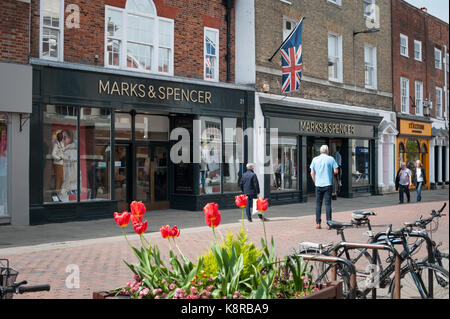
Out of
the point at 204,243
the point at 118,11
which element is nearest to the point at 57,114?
the point at 118,11

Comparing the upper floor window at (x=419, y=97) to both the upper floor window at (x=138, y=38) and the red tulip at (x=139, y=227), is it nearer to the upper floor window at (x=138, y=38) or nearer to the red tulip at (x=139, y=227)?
the upper floor window at (x=138, y=38)

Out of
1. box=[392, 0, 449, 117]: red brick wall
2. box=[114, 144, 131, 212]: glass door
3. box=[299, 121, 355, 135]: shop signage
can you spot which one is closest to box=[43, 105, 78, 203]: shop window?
box=[114, 144, 131, 212]: glass door

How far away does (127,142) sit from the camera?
14906 mm

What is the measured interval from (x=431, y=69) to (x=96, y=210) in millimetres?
23853

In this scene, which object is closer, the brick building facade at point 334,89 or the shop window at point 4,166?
the shop window at point 4,166

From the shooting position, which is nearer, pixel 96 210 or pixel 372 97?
pixel 96 210

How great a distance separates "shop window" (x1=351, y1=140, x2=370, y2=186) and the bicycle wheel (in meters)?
18.9

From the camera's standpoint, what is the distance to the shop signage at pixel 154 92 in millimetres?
13586

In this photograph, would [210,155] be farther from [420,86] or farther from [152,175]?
[420,86]

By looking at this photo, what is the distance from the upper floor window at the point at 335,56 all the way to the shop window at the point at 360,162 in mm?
3320

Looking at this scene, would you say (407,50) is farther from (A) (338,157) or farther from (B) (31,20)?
(B) (31,20)

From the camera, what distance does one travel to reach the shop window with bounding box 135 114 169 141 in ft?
50.2

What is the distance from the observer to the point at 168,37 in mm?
15328

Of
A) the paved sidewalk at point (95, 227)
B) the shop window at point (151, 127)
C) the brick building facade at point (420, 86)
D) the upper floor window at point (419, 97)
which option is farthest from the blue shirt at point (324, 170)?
the upper floor window at point (419, 97)
